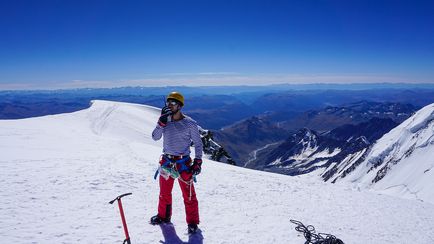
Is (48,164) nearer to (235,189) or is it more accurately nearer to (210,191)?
(210,191)

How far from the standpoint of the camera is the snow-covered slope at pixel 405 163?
10962 cm

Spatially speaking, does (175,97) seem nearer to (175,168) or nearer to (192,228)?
(175,168)

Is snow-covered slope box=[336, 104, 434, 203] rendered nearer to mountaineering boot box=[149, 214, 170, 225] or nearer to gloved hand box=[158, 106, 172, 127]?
mountaineering boot box=[149, 214, 170, 225]

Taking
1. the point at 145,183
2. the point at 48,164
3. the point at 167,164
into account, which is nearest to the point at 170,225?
the point at 167,164

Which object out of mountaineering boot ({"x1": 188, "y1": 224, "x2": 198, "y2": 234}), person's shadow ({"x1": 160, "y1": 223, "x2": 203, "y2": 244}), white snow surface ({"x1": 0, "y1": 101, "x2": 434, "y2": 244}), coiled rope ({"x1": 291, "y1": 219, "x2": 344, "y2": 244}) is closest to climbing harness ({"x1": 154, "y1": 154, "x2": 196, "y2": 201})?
mountaineering boot ({"x1": 188, "y1": 224, "x2": 198, "y2": 234})

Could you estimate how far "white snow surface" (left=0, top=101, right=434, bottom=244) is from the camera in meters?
8.88

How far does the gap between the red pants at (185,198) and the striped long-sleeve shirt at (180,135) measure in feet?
2.28

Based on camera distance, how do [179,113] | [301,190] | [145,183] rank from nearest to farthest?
1. [179,113]
2. [145,183]
3. [301,190]

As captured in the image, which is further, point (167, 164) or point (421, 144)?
point (421, 144)

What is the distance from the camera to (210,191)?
1432 centimetres

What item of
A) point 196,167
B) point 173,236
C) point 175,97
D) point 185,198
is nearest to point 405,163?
point 185,198

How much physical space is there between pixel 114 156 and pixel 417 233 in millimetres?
15106

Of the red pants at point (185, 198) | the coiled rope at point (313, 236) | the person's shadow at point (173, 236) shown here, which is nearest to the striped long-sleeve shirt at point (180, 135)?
the red pants at point (185, 198)

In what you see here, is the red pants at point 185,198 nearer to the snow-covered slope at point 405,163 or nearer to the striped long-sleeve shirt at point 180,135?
the striped long-sleeve shirt at point 180,135
